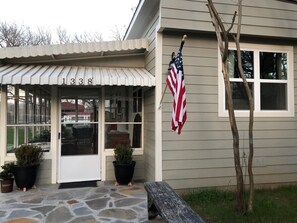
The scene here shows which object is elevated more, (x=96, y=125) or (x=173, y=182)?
(x=96, y=125)

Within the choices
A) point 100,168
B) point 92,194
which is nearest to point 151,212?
point 92,194

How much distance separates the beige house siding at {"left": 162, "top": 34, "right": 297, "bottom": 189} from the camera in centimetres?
518

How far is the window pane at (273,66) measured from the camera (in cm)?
571

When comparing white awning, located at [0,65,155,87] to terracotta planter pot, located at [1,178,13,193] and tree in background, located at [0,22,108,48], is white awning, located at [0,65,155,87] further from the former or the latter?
tree in background, located at [0,22,108,48]

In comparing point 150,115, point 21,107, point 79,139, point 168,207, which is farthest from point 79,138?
point 168,207

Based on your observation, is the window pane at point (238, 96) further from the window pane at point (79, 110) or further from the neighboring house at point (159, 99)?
the window pane at point (79, 110)

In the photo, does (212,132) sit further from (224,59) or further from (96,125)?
(96,125)

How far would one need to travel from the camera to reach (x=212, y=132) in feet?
17.6

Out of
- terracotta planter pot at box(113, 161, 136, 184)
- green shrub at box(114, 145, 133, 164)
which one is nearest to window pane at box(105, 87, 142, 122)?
green shrub at box(114, 145, 133, 164)

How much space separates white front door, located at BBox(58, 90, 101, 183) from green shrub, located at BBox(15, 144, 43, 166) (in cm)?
59

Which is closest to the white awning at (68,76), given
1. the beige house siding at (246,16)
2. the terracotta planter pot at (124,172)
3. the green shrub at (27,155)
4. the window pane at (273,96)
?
the beige house siding at (246,16)

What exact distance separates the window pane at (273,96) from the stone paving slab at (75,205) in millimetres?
3170

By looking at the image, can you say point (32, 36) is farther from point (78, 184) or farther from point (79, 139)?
point (78, 184)

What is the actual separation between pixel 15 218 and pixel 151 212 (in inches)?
81.9
